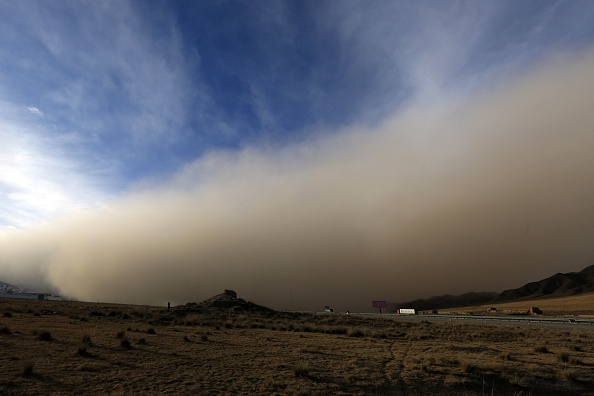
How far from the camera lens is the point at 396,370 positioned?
63.7 ft

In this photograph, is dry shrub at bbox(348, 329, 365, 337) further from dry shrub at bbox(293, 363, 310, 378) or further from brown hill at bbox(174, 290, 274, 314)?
brown hill at bbox(174, 290, 274, 314)

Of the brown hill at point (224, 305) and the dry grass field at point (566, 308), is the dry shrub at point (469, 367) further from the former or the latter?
the dry grass field at point (566, 308)

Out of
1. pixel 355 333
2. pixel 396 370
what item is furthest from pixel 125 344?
pixel 355 333

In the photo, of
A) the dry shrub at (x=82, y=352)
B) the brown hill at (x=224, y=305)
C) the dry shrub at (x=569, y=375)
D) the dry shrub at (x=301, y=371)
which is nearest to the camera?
the dry shrub at (x=301, y=371)

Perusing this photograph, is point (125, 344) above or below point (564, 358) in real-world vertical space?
above

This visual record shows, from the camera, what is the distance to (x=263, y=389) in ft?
49.5

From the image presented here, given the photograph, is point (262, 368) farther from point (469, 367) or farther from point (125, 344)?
point (469, 367)

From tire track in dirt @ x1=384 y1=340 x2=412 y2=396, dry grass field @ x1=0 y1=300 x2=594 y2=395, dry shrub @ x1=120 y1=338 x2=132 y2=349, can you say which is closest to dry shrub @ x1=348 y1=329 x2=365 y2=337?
dry grass field @ x1=0 y1=300 x2=594 y2=395

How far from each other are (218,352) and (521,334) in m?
32.4

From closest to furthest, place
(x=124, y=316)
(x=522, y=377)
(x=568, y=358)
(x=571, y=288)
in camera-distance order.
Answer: (x=522, y=377) < (x=568, y=358) < (x=124, y=316) < (x=571, y=288)

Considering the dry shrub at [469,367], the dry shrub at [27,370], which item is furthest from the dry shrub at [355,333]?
the dry shrub at [27,370]

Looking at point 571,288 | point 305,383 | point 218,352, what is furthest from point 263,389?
point 571,288

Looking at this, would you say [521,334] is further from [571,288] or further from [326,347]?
[571,288]

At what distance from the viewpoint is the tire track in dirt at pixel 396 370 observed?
16.3 m
